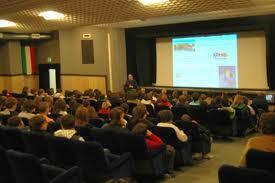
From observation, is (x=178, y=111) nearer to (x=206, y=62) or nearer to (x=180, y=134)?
(x=180, y=134)

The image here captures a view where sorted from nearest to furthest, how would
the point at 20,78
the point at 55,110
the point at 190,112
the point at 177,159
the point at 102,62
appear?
the point at 177,159 → the point at 55,110 → the point at 190,112 → the point at 102,62 → the point at 20,78

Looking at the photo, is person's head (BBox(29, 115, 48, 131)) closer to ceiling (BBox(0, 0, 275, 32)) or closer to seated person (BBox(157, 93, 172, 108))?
ceiling (BBox(0, 0, 275, 32))

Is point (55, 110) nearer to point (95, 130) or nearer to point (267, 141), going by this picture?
point (95, 130)

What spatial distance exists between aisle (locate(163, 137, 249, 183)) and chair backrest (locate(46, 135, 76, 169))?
56.5 inches

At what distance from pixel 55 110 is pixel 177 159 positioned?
260 centimetres

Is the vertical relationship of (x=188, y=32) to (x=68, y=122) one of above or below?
above

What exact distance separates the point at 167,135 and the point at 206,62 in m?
7.43

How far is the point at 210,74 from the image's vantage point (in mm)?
12055

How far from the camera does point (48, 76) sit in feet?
51.6

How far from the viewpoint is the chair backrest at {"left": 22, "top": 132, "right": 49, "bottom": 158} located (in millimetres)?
4623

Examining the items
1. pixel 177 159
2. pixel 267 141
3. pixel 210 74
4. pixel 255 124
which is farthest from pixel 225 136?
pixel 210 74

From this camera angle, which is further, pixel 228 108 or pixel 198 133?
pixel 228 108

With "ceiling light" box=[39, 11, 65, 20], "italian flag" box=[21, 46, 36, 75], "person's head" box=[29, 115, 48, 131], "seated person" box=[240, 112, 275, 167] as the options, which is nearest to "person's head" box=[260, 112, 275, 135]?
"seated person" box=[240, 112, 275, 167]

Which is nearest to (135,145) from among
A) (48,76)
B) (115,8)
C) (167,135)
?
(167,135)
